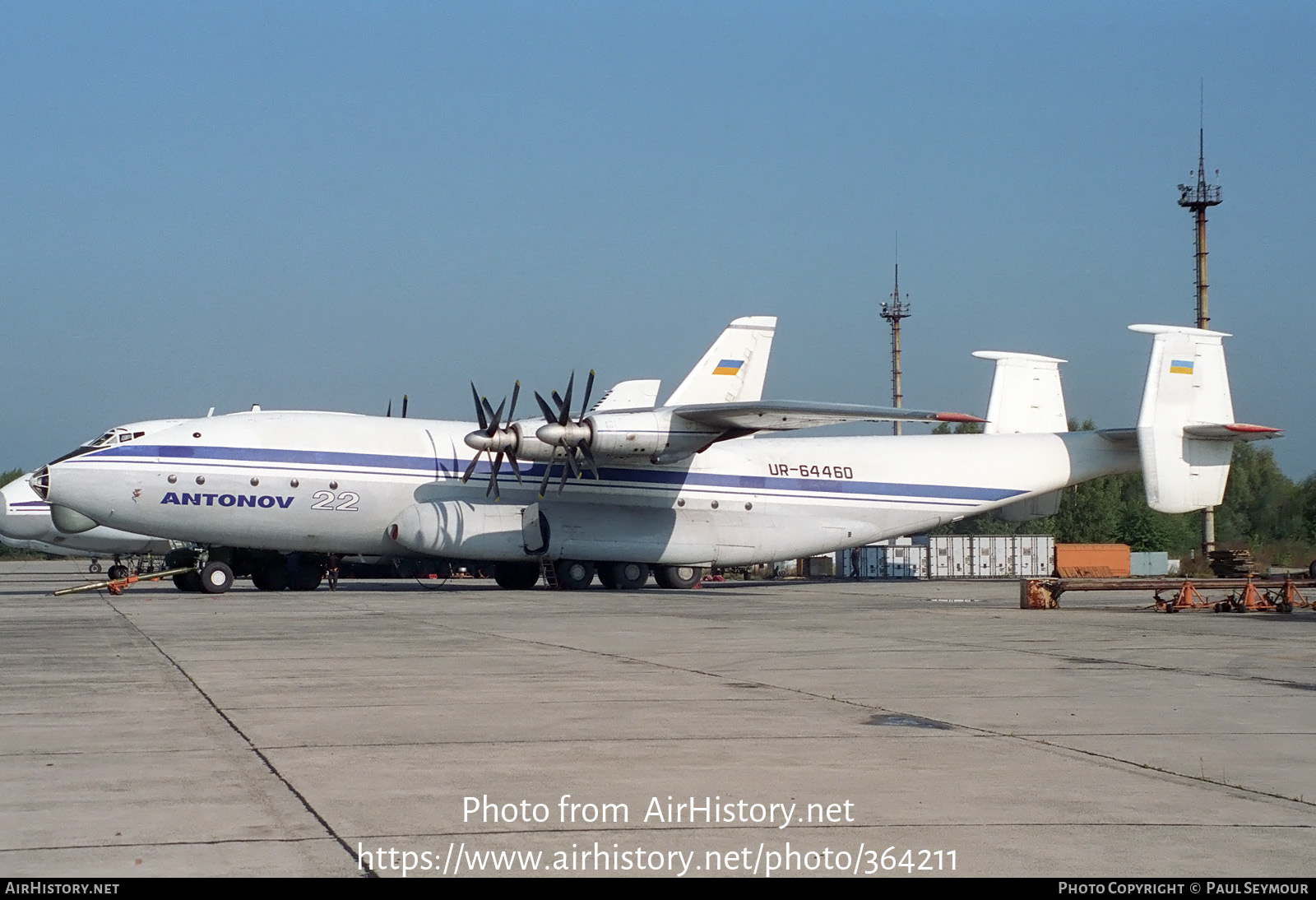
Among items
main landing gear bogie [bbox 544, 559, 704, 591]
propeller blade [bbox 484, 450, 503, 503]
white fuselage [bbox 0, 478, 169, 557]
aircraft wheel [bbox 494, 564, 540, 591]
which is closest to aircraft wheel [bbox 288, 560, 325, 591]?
aircraft wheel [bbox 494, 564, 540, 591]

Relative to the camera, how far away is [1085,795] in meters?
7.26

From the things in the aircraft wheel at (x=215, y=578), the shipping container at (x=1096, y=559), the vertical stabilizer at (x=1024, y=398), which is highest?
the vertical stabilizer at (x=1024, y=398)

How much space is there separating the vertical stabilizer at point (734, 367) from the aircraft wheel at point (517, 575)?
6.29m

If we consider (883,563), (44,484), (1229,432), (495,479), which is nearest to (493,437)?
(495,479)

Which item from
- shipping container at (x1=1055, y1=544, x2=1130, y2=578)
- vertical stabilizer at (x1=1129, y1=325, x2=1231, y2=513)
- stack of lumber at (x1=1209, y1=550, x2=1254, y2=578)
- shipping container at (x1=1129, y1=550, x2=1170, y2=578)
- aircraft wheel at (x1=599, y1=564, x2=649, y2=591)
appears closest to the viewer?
stack of lumber at (x1=1209, y1=550, x2=1254, y2=578)

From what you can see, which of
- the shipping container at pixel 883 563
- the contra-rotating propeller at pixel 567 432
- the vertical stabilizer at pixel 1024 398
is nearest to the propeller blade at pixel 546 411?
the contra-rotating propeller at pixel 567 432

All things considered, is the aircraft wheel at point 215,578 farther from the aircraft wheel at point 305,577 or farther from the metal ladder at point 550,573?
the metal ladder at point 550,573

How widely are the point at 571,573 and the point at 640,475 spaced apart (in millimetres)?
3244

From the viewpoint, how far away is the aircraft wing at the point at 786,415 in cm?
3222

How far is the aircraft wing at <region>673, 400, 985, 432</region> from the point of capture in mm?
32219

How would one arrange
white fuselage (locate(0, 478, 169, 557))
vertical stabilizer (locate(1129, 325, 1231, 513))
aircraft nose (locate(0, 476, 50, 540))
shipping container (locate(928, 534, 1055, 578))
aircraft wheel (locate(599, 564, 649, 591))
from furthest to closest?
shipping container (locate(928, 534, 1055, 578)) → aircraft nose (locate(0, 476, 50, 540)) → white fuselage (locate(0, 478, 169, 557)) → aircraft wheel (locate(599, 564, 649, 591)) → vertical stabilizer (locate(1129, 325, 1231, 513))

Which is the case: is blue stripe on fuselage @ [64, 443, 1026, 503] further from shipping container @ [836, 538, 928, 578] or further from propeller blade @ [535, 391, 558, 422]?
shipping container @ [836, 538, 928, 578]

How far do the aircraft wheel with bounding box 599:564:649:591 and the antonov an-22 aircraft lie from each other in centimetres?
5

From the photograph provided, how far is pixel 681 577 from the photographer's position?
125 ft
